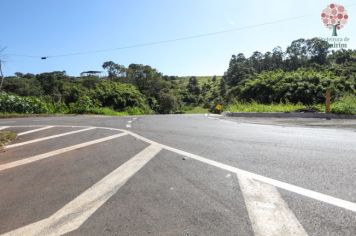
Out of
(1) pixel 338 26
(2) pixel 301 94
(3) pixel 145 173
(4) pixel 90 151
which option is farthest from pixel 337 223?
(2) pixel 301 94

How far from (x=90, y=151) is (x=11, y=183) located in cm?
262

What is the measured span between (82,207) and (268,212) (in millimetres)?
1983

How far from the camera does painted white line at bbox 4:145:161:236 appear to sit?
3.48m

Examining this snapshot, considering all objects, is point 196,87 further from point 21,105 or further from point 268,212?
point 268,212

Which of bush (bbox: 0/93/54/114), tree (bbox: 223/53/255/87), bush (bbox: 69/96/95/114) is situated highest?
tree (bbox: 223/53/255/87)

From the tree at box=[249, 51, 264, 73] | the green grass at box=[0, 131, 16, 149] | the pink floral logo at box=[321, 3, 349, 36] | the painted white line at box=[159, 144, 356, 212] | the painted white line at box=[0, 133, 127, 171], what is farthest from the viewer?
the tree at box=[249, 51, 264, 73]

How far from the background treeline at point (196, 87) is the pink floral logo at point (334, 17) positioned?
457 cm

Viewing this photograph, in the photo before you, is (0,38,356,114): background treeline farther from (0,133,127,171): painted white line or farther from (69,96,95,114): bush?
(0,133,127,171): painted white line

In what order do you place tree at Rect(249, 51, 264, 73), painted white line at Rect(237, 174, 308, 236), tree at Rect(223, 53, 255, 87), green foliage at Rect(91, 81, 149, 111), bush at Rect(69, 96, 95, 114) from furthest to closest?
tree at Rect(249, 51, 264, 73)
tree at Rect(223, 53, 255, 87)
green foliage at Rect(91, 81, 149, 111)
bush at Rect(69, 96, 95, 114)
painted white line at Rect(237, 174, 308, 236)

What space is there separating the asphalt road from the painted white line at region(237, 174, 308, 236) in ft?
0.03

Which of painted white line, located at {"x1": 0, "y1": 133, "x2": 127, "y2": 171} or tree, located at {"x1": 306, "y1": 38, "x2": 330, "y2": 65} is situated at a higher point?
tree, located at {"x1": 306, "y1": 38, "x2": 330, "y2": 65}

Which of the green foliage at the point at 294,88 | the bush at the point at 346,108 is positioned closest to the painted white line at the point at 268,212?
the bush at the point at 346,108

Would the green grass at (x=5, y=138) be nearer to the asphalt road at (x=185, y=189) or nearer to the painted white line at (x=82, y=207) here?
the asphalt road at (x=185, y=189)

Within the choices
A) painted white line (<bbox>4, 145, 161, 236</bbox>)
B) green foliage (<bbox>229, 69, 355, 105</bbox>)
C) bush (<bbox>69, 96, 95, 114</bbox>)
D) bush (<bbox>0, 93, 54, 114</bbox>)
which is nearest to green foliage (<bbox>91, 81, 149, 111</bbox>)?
bush (<bbox>69, 96, 95, 114</bbox>)
